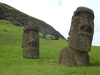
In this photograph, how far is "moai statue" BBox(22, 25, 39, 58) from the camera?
24.9 meters

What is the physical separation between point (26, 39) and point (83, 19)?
33.2 ft

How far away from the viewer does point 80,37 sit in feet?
54.2

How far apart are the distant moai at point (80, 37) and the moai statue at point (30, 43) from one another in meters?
8.01

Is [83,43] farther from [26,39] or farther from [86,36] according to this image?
[26,39]

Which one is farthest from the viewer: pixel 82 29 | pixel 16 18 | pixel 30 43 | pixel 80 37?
pixel 16 18

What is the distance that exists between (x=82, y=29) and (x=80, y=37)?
59 centimetres

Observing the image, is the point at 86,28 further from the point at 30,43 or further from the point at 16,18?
the point at 16,18

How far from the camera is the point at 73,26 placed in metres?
17.1

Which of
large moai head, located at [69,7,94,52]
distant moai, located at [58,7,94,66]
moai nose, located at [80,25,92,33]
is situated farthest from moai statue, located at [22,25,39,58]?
moai nose, located at [80,25,92,33]

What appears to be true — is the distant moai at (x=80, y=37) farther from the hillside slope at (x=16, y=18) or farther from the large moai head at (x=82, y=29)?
the hillside slope at (x=16, y=18)

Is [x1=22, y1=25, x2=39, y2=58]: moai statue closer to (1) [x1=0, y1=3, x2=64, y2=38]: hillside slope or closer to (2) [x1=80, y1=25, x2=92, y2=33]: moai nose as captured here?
(2) [x1=80, y1=25, x2=92, y2=33]: moai nose

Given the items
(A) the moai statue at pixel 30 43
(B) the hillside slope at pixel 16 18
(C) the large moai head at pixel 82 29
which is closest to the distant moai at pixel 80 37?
(C) the large moai head at pixel 82 29

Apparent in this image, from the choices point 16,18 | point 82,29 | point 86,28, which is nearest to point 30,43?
point 82,29

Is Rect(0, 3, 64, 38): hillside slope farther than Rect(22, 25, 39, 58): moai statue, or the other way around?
Rect(0, 3, 64, 38): hillside slope
